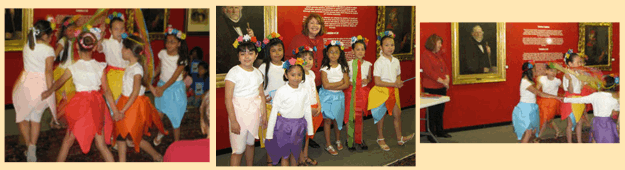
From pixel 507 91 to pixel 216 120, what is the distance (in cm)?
294

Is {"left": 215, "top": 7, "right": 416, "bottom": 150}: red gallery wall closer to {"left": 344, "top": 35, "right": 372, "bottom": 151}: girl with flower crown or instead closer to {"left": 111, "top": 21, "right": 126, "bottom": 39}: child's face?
{"left": 344, "top": 35, "right": 372, "bottom": 151}: girl with flower crown

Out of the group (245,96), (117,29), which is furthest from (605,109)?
(117,29)

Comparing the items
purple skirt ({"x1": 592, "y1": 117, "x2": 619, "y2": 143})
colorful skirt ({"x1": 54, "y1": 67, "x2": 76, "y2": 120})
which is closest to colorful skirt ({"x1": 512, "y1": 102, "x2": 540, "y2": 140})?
purple skirt ({"x1": 592, "y1": 117, "x2": 619, "y2": 143})

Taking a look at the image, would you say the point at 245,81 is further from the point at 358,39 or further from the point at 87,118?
the point at 87,118

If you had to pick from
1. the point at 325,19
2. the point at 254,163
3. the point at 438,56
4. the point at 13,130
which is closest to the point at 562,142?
the point at 438,56

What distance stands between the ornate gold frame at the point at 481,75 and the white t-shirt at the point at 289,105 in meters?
1.78

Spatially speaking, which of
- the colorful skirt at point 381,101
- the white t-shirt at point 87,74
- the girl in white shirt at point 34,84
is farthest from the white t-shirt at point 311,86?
the girl in white shirt at point 34,84

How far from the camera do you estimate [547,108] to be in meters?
5.78

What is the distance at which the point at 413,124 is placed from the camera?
535 cm

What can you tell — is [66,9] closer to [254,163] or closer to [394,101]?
[254,163]

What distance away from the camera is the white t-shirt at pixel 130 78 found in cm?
481

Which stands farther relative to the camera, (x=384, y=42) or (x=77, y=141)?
(x=384, y=42)

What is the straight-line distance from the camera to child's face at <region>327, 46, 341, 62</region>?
491 centimetres

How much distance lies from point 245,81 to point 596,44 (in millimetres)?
3648
